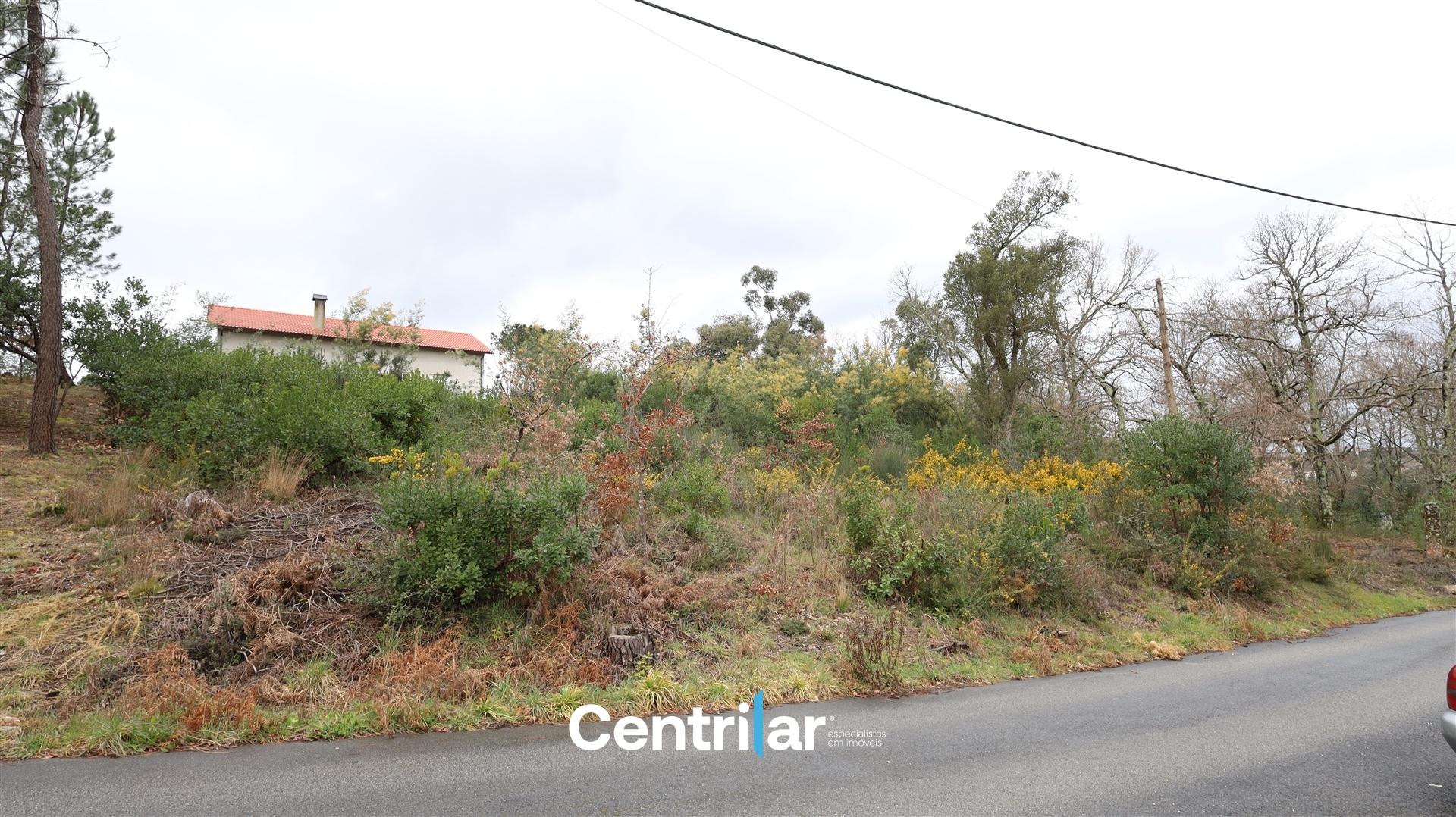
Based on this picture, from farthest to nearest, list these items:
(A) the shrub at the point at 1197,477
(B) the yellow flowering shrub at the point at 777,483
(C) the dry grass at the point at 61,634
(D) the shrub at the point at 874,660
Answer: (B) the yellow flowering shrub at the point at 777,483
(A) the shrub at the point at 1197,477
(D) the shrub at the point at 874,660
(C) the dry grass at the point at 61,634

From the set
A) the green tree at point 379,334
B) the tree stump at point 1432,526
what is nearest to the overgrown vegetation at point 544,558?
the tree stump at point 1432,526

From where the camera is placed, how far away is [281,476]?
9.44 meters

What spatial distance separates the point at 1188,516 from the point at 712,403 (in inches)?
485

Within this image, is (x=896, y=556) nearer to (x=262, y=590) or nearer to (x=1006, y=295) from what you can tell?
(x=262, y=590)

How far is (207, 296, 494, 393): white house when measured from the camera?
1288 inches

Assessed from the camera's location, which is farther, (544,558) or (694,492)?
(694,492)

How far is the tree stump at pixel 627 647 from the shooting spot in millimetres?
6949

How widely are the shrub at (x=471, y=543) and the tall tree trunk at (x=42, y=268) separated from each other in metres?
7.98

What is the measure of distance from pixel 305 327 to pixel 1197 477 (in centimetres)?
4399

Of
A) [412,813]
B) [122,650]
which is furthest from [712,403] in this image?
[412,813]

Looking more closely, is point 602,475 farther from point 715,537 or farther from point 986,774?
point 986,774

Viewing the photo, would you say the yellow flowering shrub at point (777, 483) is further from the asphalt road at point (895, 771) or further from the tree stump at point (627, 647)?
the asphalt road at point (895, 771)

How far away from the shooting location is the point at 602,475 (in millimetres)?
9133

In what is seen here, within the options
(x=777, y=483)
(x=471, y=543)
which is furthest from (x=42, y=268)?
(x=777, y=483)
